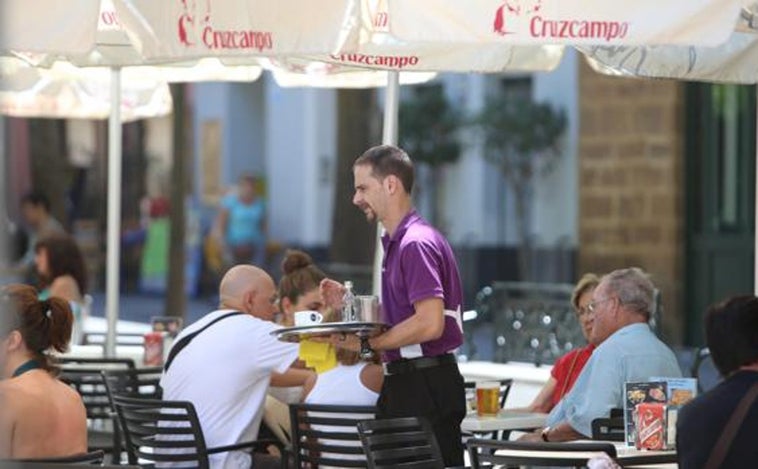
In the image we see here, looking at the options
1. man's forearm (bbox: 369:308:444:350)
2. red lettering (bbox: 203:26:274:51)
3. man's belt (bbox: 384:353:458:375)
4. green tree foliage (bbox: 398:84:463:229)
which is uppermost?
green tree foliage (bbox: 398:84:463:229)

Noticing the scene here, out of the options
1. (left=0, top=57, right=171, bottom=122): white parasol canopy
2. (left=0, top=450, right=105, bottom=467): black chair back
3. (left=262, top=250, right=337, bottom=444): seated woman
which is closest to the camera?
(left=0, top=450, right=105, bottom=467): black chair back

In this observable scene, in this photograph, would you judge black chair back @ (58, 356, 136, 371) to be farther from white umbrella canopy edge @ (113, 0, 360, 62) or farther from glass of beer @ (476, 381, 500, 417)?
glass of beer @ (476, 381, 500, 417)

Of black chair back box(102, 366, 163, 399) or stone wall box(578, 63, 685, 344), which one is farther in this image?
stone wall box(578, 63, 685, 344)

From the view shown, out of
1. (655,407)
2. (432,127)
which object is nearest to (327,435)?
(655,407)

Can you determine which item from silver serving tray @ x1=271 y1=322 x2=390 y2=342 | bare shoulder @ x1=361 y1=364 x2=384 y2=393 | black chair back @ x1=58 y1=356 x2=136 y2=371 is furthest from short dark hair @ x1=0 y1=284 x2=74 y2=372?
black chair back @ x1=58 y1=356 x2=136 y2=371

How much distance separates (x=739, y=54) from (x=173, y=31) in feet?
9.38

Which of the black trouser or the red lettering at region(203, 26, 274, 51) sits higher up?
the red lettering at region(203, 26, 274, 51)

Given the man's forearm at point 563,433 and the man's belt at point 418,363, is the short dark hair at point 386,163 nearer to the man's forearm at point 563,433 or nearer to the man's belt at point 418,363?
the man's belt at point 418,363

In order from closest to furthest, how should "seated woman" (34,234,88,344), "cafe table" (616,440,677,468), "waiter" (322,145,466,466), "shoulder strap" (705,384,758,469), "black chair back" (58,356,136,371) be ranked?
"shoulder strap" (705,384,758,469) → "cafe table" (616,440,677,468) → "waiter" (322,145,466,466) → "black chair back" (58,356,136,371) → "seated woman" (34,234,88,344)

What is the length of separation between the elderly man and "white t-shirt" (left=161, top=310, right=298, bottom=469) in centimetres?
116

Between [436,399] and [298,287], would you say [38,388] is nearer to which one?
[436,399]

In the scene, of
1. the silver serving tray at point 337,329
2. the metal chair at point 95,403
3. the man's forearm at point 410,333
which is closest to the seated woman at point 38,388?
the silver serving tray at point 337,329

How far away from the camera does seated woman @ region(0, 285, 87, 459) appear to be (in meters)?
6.74

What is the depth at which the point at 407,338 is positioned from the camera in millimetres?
7141
